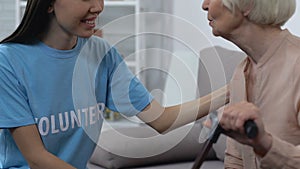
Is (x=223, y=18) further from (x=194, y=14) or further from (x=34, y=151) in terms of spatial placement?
(x=194, y=14)

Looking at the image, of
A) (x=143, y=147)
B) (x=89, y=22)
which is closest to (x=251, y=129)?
(x=89, y=22)

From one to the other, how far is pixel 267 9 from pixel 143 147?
0.98 meters

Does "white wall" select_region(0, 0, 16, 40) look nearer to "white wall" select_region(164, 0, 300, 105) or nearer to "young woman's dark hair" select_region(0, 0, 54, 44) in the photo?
"white wall" select_region(164, 0, 300, 105)

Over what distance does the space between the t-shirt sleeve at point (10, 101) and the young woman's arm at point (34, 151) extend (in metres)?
0.02

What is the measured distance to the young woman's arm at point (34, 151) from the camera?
1250 mm

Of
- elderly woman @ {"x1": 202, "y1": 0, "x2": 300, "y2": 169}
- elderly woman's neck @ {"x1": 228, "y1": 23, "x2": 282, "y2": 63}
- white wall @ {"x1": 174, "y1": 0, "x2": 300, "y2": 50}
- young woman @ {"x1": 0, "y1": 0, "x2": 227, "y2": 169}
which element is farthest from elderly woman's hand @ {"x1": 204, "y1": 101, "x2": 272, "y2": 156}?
white wall @ {"x1": 174, "y1": 0, "x2": 300, "y2": 50}

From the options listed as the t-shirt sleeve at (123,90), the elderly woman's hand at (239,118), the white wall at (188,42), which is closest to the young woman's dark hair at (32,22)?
the t-shirt sleeve at (123,90)

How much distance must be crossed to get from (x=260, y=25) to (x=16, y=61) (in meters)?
0.58

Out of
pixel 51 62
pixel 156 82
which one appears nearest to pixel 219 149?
pixel 51 62

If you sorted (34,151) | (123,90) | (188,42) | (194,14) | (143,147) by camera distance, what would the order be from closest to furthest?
1. (34,151)
2. (123,90)
3. (143,147)
4. (188,42)
5. (194,14)

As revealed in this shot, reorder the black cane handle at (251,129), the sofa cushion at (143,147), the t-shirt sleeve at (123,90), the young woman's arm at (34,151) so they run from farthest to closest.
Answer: the sofa cushion at (143,147)
the t-shirt sleeve at (123,90)
the young woman's arm at (34,151)
the black cane handle at (251,129)

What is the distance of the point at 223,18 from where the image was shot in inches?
46.4

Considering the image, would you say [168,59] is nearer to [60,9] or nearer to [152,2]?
[152,2]

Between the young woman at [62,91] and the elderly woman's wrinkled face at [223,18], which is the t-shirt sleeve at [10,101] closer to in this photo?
the young woman at [62,91]
